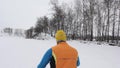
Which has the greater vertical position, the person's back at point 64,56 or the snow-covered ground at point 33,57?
the person's back at point 64,56

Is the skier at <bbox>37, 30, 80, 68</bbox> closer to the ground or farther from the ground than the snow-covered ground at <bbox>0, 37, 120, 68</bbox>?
farther from the ground

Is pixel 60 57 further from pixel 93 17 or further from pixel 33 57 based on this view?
pixel 93 17

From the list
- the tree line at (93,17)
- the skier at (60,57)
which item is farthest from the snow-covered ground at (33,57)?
the tree line at (93,17)

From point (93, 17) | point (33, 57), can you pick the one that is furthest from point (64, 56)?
point (93, 17)

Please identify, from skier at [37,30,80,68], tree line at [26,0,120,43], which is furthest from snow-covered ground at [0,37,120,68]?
tree line at [26,0,120,43]

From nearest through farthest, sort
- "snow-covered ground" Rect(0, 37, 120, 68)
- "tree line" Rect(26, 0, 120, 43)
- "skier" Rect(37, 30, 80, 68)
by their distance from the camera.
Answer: "skier" Rect(37, 30, 80, 68), "snow-covered ground" Rect(0, 37, 120, 68), "tree line" Rect(26, 0, 120, 43)

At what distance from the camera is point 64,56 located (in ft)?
9.71

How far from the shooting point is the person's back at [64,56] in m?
2.92

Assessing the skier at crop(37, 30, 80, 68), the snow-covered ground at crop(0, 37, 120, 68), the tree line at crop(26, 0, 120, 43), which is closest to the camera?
the skier at crop(37, 30, 80, 68)

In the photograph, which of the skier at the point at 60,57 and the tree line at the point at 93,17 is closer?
the skier at the point at 60,57

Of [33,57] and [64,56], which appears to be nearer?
[64,56]

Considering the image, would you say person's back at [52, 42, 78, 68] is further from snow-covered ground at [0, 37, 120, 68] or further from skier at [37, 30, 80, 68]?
snow-covered ground at [0, 37, 120, 68]

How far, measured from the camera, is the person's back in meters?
2.92

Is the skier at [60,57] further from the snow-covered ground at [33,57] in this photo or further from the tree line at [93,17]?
the tree line at [93,17]
